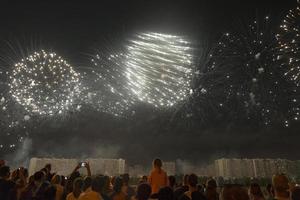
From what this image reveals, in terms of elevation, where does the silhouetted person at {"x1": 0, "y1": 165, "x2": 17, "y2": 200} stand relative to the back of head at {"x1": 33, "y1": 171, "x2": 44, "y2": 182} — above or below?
below

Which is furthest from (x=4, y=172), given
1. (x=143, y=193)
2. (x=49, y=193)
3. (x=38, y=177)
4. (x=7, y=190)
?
(x=143, y=193)

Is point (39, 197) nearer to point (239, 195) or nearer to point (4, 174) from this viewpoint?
point (4, 174)

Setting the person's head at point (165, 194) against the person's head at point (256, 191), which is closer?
the person's head at point (165, 194)

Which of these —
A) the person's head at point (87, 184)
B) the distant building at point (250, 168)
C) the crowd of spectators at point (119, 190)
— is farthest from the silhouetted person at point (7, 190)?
the distant building at point (250, 168)

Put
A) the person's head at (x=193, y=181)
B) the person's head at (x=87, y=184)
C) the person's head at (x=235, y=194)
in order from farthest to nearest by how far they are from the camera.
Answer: the person's head at (x=193, y=181), the person's head at (x=87, y=184), the person's head at (x=235, y=194)

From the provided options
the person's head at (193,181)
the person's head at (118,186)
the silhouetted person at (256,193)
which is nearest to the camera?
the silhouetted person at (256,193)

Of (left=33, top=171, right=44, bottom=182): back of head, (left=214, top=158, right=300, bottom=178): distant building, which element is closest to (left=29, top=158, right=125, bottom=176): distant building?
(left=214, top=158, right=300, bottom=178): distant building

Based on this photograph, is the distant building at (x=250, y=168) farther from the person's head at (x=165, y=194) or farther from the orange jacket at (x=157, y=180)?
the person's head at (x=165, y=194)

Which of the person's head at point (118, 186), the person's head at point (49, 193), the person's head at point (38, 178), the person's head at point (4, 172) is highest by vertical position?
the person's head at point (4, 172)

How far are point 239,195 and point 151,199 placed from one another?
2.11 m

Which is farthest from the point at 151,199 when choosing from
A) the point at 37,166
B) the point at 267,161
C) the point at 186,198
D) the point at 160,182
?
the point at 267,161

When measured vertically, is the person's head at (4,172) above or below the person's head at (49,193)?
above

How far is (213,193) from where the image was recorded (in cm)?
706

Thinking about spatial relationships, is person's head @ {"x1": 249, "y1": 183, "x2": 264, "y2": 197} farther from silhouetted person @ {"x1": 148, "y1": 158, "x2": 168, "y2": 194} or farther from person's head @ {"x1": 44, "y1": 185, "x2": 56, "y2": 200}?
person's head @ {"x1": 44, "y1": 185, "x2": 56, "y2": 200}
